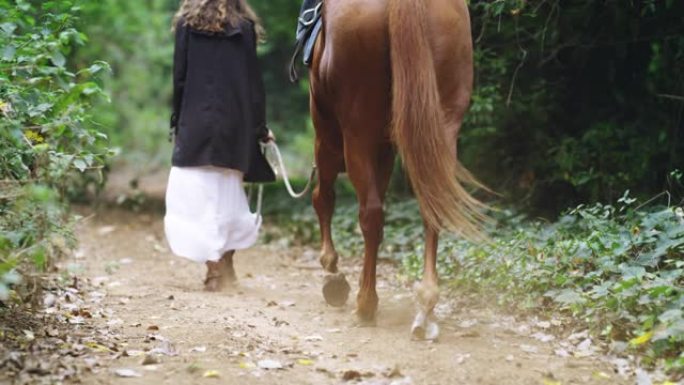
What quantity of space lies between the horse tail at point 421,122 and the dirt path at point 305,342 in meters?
Answer: 0.70

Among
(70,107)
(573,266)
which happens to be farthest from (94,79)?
(573,266)

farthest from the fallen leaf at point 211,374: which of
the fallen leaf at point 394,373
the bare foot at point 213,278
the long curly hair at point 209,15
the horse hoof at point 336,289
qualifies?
the long curly hair at point 209,15

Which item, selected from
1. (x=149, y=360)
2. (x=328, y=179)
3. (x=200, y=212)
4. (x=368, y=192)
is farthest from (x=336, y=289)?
(x=149, y=360)

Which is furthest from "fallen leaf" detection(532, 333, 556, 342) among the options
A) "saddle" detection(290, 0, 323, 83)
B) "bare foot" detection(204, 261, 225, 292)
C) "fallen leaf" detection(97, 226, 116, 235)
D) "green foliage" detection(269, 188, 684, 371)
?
"fallen leaf" detection(97, 226, 116, 235)

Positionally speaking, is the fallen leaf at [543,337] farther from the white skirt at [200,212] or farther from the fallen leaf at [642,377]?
the white skirt at [200,212]

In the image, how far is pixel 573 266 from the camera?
5105 millimetres

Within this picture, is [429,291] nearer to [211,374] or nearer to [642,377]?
[642,377]

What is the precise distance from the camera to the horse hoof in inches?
226

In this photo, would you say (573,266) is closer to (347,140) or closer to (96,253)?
(347,140)

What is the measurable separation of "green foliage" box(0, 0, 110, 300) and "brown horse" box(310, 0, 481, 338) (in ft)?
4.38

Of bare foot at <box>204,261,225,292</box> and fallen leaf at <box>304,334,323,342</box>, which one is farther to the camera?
bare foot at <box>204,261,225,292</box>

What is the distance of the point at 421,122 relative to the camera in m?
4.48

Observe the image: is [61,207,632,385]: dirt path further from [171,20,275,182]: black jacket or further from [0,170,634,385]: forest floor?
[171,20,275,182]: black jacket

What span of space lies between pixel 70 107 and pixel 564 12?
4.32 metres
